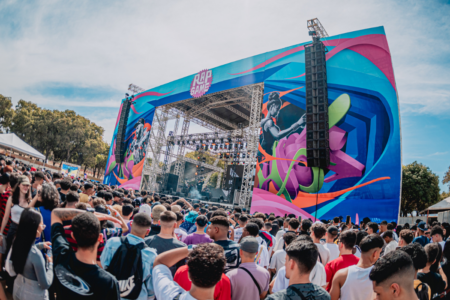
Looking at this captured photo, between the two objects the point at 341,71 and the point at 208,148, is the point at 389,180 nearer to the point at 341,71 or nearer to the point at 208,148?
the point at 341,71

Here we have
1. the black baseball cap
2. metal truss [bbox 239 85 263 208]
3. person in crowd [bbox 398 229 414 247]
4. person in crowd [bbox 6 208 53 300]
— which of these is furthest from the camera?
metal truss [bbox 239 85 263 208]

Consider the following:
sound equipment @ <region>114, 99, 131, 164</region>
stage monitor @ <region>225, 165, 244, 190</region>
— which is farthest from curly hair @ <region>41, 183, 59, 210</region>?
sound equipment @ <region>114, 99, 131, 164</region>

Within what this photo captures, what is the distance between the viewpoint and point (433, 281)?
113 inches

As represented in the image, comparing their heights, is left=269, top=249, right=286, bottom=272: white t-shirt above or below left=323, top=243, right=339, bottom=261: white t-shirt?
below

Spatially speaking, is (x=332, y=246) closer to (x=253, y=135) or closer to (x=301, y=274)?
(x=301, y=274)

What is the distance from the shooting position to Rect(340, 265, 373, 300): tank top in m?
2.40

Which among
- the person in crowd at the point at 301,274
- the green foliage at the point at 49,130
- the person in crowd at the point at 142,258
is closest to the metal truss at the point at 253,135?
the person in crowd at the point at 142,258

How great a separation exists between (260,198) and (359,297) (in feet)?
42.3

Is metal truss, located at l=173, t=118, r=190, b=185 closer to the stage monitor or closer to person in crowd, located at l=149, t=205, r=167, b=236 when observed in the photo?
the stage monitor

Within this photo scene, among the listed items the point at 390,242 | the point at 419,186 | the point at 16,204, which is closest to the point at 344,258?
the point at 390,242

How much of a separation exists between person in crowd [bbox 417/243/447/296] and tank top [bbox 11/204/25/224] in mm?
4462

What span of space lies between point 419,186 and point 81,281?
33444mm

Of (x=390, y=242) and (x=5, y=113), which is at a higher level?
(x=5, y=113)

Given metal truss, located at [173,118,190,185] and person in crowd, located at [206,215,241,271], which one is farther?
metal truss, located at [173,118,190,185]
